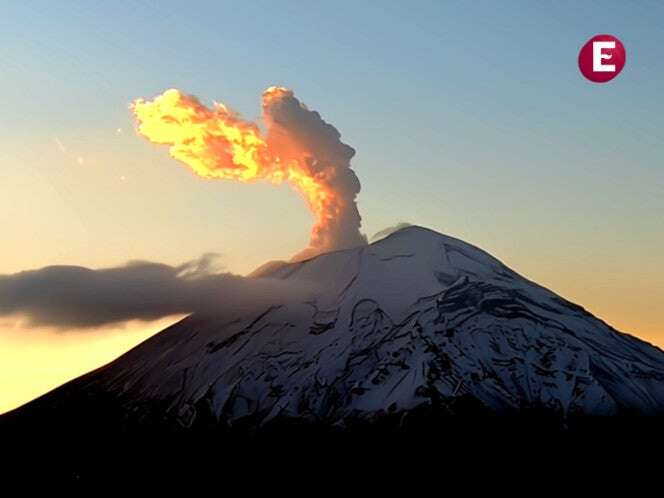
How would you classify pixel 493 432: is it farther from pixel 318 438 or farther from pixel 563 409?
pixel 318 438

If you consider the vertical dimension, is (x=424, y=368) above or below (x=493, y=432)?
above

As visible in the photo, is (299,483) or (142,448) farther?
(142,448)

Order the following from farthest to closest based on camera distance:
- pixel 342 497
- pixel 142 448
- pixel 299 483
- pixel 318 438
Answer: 1. pixel 142 448
2. pixel 318 438
3. pixel 299 483
4. pixel 342 497

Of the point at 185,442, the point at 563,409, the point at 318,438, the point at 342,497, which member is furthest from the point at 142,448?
the point at 563,409

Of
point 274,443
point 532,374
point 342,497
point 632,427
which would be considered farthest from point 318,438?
point 632,427

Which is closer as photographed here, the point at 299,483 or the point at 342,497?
the point at 342,497

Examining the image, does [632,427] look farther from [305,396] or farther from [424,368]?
[305,396]

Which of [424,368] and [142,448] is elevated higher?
[424,368]

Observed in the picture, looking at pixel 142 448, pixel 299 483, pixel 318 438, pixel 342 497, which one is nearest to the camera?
pixel 342 497
